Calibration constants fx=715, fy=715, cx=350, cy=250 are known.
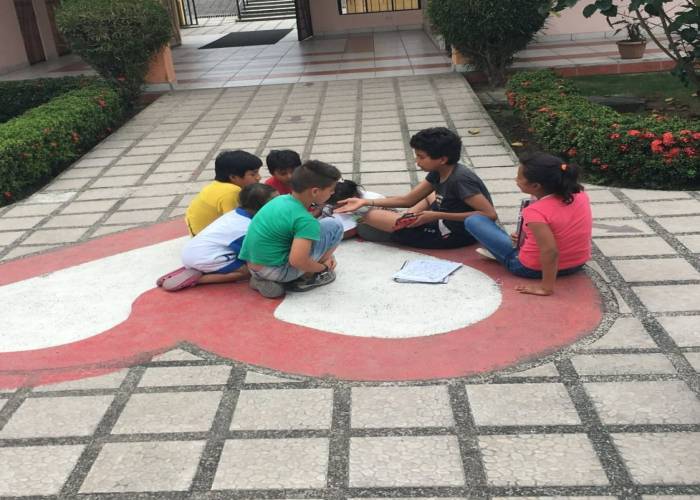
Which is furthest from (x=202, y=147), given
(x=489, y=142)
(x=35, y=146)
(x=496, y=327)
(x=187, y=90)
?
(x=496, y=327)

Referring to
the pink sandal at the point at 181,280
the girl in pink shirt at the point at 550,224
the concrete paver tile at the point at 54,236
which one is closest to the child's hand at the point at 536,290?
the girl in pink shirt at the point at 550,224

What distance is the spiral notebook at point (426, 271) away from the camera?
12.2ft

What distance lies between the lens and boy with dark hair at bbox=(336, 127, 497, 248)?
12.7 feet

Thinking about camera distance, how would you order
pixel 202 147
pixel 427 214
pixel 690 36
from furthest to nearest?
pixel 202 147 → pixel 690 36 → pixel 427 214

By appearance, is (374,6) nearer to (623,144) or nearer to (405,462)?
(623,144)

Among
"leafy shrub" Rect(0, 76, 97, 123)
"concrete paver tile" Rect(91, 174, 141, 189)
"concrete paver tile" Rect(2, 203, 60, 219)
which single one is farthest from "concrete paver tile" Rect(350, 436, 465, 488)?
"leafy shrub" Rect(0, 76, 97, 123)

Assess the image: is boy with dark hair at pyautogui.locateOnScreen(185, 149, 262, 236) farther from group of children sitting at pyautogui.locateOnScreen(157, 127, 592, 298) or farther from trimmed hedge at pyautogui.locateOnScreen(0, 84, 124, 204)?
trimmed hedge at pyautogui.locateOnScreen(0, 84, 124, 204)

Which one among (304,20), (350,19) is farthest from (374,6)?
(304,20)

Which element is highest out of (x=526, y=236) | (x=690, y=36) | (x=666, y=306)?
(x=690, y=36)

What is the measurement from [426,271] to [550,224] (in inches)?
28.0

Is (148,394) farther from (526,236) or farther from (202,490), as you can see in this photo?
(526,236)

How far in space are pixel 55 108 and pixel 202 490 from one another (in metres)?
6.31

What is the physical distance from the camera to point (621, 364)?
288 cm

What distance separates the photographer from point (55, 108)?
7.55 metres
